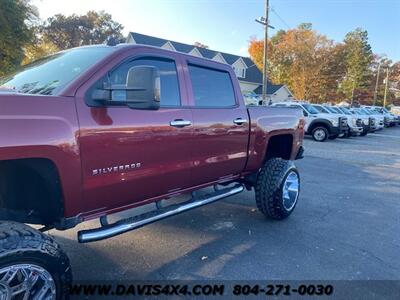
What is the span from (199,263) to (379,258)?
205 cm

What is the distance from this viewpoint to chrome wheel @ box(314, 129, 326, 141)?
17.8 metres

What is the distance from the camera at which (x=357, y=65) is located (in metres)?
69.6

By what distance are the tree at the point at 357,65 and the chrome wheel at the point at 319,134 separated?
54.9 m

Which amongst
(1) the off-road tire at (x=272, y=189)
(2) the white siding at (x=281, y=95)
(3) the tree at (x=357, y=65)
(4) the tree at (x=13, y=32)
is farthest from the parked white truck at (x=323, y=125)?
(3) the tree at (x=357, y=65)

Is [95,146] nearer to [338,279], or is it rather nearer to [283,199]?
[338,279]

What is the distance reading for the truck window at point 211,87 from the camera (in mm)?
4047

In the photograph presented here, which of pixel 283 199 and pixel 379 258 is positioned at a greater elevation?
pixel 283 199

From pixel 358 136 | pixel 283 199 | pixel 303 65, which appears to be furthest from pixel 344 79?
pixel 283 199

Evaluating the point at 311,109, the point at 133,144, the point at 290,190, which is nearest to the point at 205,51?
the point at 311,109

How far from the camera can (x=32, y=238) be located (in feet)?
7.62

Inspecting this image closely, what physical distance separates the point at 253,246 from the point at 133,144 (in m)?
2.07

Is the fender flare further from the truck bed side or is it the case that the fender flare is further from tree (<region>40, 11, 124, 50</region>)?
tree (<region>40, 11, 124, 50</region>)

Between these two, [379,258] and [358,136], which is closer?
[379,258]

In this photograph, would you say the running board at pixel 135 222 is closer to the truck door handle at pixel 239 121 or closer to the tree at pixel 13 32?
the truck door handle at pixel 239 121
